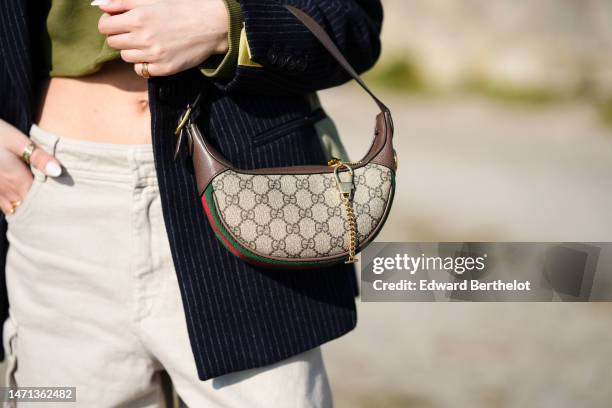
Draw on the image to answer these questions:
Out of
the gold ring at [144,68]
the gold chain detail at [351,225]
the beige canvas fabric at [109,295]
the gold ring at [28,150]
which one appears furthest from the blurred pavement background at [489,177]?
the gold ring at [144,68]

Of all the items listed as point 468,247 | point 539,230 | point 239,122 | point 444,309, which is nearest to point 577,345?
point 444,309

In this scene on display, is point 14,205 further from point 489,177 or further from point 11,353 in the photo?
point 489,177

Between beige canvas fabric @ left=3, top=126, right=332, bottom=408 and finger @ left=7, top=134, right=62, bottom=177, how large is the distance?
0.7 inches

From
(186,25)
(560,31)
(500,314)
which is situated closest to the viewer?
(186,25)

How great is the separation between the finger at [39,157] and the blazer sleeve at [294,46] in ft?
1.09

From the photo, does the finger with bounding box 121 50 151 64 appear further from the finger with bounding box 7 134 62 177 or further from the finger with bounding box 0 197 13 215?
the finger with bounding box 0 197 13 215

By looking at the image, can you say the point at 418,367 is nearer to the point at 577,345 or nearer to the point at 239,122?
the point at 577,345

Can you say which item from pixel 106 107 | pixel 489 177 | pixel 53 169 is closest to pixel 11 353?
pixel 53 169

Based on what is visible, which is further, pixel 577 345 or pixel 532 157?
pixel 532 157

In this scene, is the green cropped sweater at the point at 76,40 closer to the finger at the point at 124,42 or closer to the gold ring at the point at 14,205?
the finger at the point at 124,42

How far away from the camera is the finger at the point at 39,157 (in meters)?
1.24

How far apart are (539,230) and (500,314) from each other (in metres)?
1.28

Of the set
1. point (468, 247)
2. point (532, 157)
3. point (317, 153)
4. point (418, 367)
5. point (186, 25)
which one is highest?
point (186, 25)

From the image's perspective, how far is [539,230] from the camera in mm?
4648
